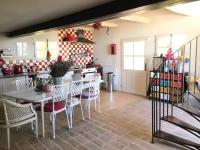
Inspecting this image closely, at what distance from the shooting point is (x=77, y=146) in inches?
105

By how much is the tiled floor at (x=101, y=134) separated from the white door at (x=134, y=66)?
1565mm

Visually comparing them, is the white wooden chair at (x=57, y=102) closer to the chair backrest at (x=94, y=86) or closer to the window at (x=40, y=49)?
the chair backrest at (x=94, y=86)

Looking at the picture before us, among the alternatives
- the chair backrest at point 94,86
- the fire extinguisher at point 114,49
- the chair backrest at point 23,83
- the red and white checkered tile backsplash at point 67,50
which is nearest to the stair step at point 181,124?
the chair backrest at point 94,86

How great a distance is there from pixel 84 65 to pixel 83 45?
2.58 feet

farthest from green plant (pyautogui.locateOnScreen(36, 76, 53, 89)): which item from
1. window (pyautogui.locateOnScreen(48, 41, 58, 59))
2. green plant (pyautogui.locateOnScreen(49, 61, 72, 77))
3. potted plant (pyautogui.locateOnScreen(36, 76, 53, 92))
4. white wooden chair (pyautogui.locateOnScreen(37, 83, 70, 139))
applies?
window (pyautogui.locateOnScreen(48, 41, 58, 59))

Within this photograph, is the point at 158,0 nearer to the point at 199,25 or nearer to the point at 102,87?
the point at 199,25

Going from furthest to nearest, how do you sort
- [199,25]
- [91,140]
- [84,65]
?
[84,65]
[199,25]
[91,140]

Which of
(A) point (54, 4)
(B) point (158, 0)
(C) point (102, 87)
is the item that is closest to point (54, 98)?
(A) point (54, 4)

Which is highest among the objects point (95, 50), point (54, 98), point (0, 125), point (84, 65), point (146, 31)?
point (146, 31)

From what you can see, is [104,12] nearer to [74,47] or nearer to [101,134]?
[101,134]

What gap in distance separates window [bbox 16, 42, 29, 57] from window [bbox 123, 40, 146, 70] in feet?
10.6

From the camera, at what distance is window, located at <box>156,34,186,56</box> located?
15.6ft

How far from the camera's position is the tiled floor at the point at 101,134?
2670 millimetres

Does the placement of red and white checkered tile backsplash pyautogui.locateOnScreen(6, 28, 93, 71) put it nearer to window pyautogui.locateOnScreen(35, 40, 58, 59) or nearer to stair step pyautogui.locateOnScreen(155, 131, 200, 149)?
window pyautogui.locateOnScreen(35, 40, 58, 59)
